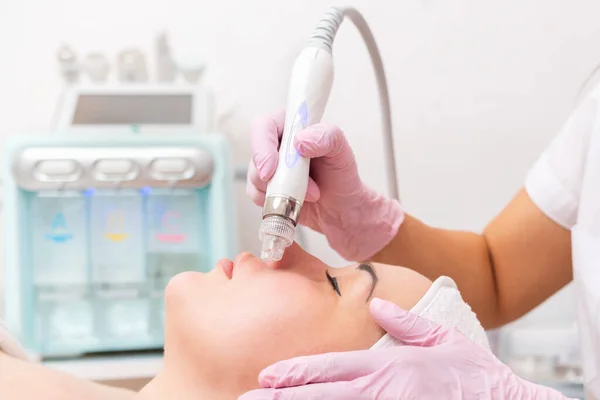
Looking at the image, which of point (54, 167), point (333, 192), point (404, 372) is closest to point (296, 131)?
point (333, 192)

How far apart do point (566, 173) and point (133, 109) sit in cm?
96

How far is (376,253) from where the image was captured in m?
1.12

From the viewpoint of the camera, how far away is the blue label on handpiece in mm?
800

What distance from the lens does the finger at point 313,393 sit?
656mm

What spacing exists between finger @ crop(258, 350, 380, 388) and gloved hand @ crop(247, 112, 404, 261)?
0.25 m

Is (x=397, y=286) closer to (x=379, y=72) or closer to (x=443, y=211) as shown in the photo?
(x=379, y=72)

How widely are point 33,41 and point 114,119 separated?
476mm

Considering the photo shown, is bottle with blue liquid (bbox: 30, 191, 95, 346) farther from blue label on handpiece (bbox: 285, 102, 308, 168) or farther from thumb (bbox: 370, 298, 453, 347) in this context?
thumb (bbox: 370, 298, 453, 347)

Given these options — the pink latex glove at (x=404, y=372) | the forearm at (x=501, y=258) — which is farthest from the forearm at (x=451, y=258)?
the pink latex glove at (x=404, y=372)

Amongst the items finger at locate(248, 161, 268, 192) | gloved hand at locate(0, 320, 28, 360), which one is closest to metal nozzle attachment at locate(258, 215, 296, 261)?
finger at locate(248, 161, 268, 192)

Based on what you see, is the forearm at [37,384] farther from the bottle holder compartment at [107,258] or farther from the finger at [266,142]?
the bottle holder compartment at [107,258]

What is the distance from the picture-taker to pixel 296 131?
824 mm

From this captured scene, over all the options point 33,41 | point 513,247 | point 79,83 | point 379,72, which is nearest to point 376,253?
point 513,247

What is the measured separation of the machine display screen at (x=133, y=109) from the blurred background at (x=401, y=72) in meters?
0.20
